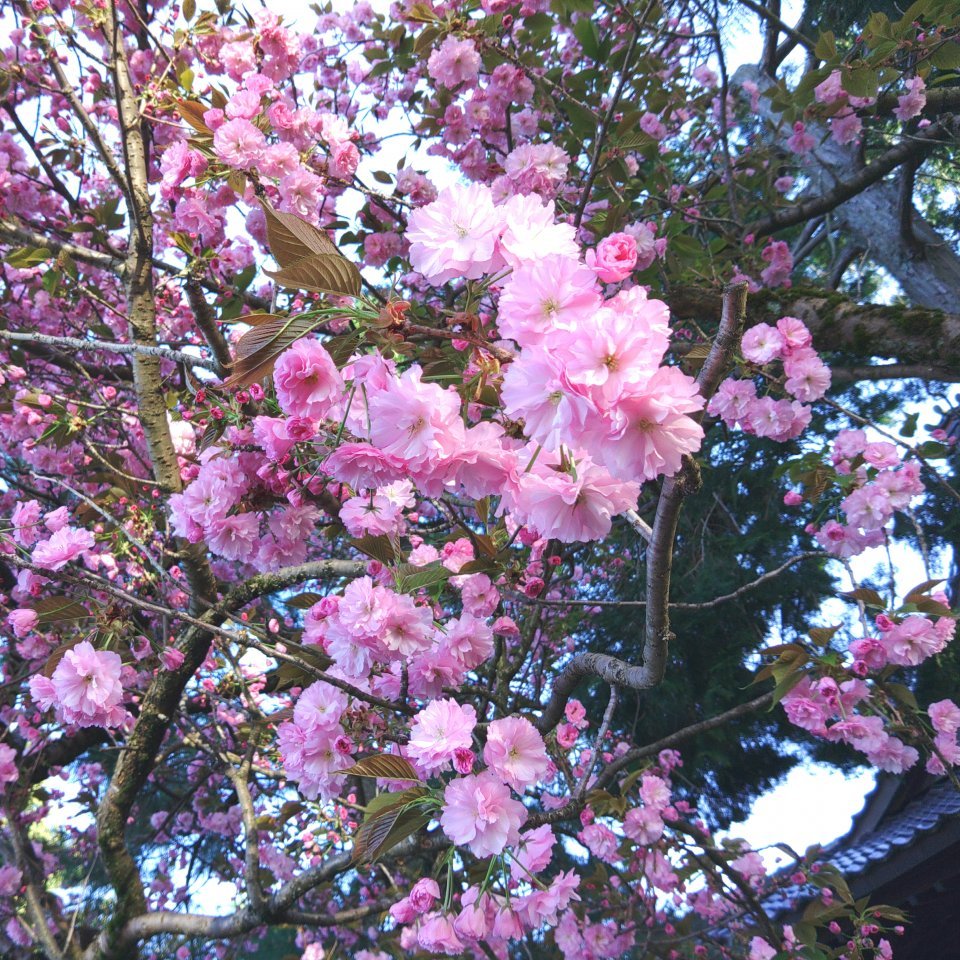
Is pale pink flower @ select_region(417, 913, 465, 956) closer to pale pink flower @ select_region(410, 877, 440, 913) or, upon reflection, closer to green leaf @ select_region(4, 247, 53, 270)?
pale pink flower @ select_region(410, 877, 440, 913)

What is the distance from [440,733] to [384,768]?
97 mm

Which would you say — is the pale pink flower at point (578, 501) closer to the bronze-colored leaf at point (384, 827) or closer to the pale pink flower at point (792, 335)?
the bronze-colored leaf at point (384, 827)

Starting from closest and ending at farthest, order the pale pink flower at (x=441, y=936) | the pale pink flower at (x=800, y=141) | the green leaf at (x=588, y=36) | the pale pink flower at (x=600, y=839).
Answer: the pale pink flower at (x=441, y=936) < the green leaf at (x=588, y=36) < the pale pink flower at (x=600, y=839) < the pale pink flower at (x=800, y=141)

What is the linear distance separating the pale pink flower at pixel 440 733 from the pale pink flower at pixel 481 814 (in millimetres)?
45

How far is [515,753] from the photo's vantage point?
3.51ft

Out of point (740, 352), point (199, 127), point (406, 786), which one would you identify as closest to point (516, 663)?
point (406, 786)

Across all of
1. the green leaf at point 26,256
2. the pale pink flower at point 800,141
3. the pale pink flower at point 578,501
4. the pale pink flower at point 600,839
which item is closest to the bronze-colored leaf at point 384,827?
the pale pink flower at point 578,501

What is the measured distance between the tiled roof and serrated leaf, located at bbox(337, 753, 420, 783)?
2.17 metres

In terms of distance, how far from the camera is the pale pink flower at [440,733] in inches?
39.2

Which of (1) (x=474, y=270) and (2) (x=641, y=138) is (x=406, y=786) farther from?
(2) (x=641, y=138)

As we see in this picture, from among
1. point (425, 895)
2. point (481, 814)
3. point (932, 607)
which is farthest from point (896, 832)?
point (481, 814)

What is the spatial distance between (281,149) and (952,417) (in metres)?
2.90

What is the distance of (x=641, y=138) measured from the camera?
78.6 inches

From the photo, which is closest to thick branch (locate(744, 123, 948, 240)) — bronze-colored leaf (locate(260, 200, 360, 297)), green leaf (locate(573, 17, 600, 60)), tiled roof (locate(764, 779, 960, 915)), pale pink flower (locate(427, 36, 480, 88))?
green leaf (locate(573, 17, 600, 60))
